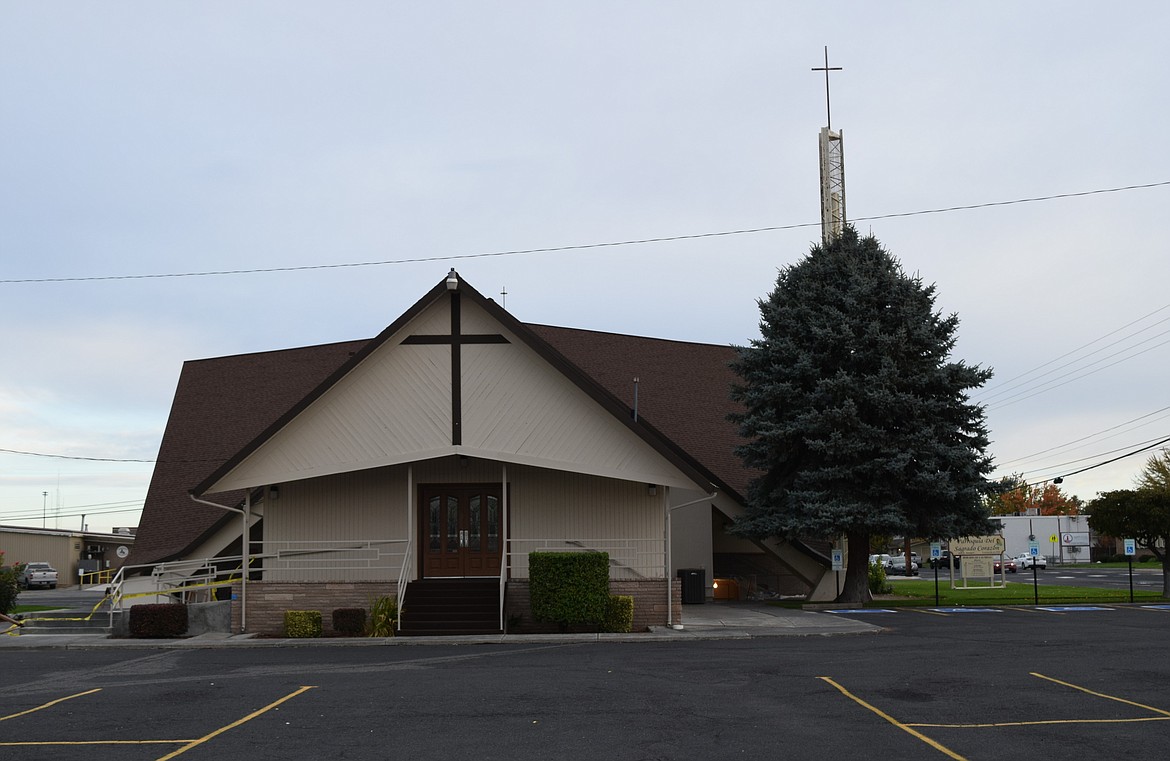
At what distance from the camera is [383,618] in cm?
2142

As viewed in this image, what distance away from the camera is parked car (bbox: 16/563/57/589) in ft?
195

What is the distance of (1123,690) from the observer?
1293 centimetres

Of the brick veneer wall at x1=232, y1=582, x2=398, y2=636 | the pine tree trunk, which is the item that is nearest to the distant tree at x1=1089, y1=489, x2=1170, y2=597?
the pine tree trunk

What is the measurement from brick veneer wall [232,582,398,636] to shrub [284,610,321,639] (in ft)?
0.99

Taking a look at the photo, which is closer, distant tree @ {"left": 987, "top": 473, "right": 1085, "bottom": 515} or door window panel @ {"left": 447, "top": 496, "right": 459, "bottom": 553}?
door window panel @ {"left": 447, "top": 496, "right": 459, "bottom": 553}

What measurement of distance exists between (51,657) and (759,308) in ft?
60.5

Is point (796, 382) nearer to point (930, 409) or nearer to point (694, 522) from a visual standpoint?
point (930, 409)

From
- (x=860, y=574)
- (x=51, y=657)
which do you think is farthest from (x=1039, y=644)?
(x=51, y=657)

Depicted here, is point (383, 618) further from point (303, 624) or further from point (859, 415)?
point (859, 415)

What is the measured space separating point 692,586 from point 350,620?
10598mm

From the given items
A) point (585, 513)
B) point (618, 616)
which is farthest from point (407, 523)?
point (618, 616)

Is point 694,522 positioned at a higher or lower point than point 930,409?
lower

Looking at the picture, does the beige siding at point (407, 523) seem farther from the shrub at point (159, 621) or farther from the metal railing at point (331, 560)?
the shrub at point (159, 621)

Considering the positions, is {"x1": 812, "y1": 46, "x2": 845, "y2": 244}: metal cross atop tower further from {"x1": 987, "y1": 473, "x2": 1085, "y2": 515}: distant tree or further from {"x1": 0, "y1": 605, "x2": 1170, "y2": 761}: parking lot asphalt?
{"x1": 987, "y1": 473, "x2": 1085, "y2": 515}: distant tree
